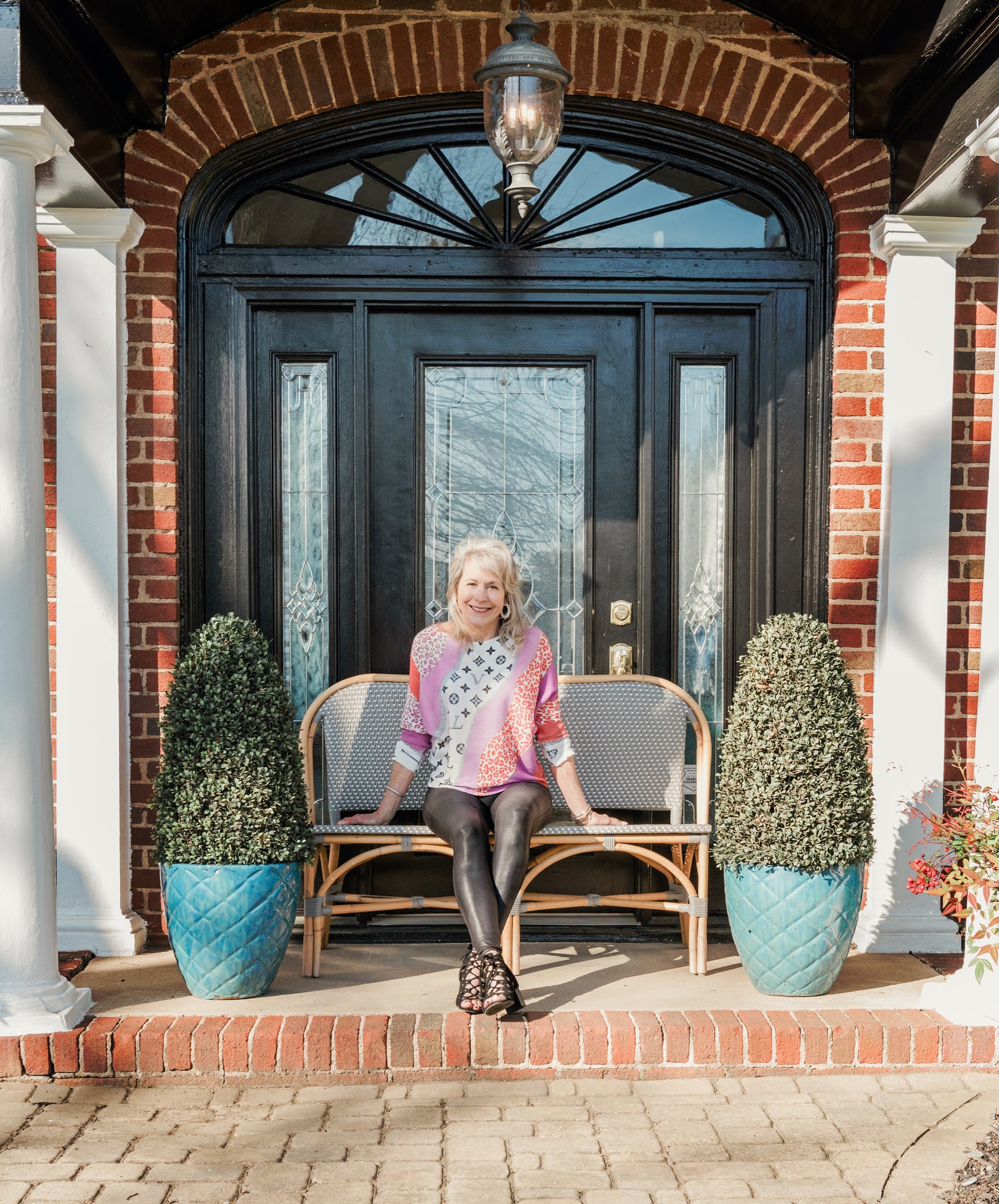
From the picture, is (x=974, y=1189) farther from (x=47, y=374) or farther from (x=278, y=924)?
(x=47, y=374)

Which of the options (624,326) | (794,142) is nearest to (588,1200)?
(624,326)

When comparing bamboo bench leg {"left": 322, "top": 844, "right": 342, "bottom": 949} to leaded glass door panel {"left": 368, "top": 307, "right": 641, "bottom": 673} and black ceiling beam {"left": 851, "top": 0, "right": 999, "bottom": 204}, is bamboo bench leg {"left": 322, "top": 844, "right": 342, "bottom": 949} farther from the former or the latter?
black ceiling beam {"left": 851, "top": 0, "right": 999, "bottom": 204}

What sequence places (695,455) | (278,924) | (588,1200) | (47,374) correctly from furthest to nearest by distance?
1. (695,455)
2. (47,374)
3. (278,924)
4. (588,1200)

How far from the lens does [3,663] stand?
3.30 metres

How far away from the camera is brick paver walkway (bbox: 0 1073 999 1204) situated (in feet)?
8.65

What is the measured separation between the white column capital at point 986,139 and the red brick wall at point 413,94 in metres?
0.84

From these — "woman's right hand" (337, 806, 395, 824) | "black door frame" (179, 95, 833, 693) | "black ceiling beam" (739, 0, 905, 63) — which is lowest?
"woman's right hand" (337, 806, 395, 824)

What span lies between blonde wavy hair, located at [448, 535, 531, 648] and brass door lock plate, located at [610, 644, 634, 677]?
60 cm

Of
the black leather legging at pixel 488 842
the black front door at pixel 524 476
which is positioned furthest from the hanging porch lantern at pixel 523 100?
the black leather legging at pixel 488 842

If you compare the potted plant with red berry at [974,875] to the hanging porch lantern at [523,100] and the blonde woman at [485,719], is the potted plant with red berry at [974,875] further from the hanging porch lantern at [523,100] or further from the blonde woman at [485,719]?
the hanging porch lantern at [523,100]

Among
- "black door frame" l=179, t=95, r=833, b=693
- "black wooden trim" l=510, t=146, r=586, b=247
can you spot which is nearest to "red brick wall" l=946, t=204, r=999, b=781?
"black door frame" l=179, t=95, r=833, b=693

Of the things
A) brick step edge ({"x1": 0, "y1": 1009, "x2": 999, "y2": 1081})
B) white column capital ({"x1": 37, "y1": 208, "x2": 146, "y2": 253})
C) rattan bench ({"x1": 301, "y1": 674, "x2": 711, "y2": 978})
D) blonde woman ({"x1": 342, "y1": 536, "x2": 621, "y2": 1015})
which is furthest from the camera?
rattan bench ({"x1": 301, "y1": 674, "x2": 711, "y2": 978})

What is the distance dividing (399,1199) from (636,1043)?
3.02 ft

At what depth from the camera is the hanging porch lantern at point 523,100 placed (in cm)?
371
